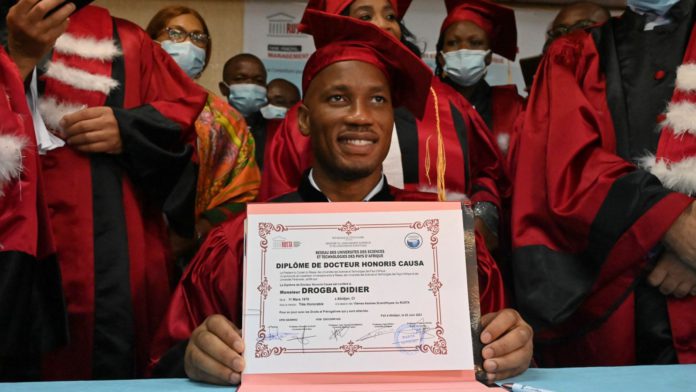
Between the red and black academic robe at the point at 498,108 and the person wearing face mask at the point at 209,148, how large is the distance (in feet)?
3.75

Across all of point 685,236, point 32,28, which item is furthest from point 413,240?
point 32,28

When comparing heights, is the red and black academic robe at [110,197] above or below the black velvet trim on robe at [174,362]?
above

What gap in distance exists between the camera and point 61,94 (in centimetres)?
229

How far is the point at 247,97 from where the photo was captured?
426cm

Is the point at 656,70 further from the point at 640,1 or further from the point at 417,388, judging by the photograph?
the point at 417,388

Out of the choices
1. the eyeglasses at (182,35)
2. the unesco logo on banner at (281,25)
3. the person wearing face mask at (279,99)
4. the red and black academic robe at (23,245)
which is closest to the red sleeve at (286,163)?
the eyeglasses at (182,35)

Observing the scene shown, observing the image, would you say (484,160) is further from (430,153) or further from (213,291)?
(213,291)

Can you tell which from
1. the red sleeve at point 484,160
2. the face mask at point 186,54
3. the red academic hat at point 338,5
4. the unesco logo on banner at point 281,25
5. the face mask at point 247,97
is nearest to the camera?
the red sleeve at point 484,160

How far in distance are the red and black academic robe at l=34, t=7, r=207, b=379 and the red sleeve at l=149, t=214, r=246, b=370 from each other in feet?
1.37

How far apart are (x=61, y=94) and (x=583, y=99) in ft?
5.50

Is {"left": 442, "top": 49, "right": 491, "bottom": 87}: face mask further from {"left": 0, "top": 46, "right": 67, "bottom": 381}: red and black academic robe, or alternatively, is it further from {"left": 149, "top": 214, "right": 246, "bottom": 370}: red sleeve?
{"left": 0, "top": 46, "right": 67, "bottom": 381}: red and black academic robe

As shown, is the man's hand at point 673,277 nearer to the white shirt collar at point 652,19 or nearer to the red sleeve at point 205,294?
the white shirt collar at point 652,19

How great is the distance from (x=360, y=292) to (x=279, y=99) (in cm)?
341

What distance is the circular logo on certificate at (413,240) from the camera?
150 cm
